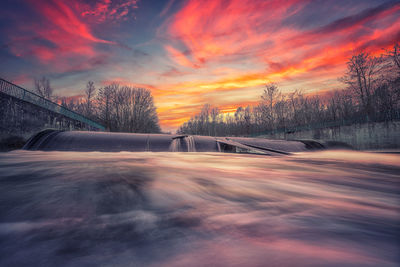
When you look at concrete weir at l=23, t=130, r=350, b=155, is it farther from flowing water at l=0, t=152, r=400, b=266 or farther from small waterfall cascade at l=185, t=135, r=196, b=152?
flowing water at l=0, t=152, r=400, b=266

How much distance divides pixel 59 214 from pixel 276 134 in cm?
3043

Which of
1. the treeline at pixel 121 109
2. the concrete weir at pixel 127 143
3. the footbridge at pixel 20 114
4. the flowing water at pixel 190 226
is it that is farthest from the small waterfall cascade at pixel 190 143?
the treeline at pixel 121 109

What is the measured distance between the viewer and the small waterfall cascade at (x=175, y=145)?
868 cm

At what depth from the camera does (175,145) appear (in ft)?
29.5

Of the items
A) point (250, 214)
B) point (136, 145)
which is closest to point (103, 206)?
point (250, 214)

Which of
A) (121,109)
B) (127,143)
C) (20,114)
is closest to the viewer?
(127,143)

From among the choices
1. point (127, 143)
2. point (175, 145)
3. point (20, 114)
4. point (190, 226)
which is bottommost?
point (190, 226)

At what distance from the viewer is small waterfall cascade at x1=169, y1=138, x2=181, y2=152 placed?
342 inches

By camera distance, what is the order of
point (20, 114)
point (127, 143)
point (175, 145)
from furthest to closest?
point (175, 145) → point (20, 114) → point (127, 143)

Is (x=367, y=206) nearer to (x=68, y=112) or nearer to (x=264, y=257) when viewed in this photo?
(x=264, y=257)

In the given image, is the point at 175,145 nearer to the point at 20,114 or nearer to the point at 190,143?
the point at 190,143

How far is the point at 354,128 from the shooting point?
2075 cm

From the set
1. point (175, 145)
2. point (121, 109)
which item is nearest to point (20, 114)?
point (175, 145)

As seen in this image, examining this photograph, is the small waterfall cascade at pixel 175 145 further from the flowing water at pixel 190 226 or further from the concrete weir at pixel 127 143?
the flowing water at pixel 190 226
